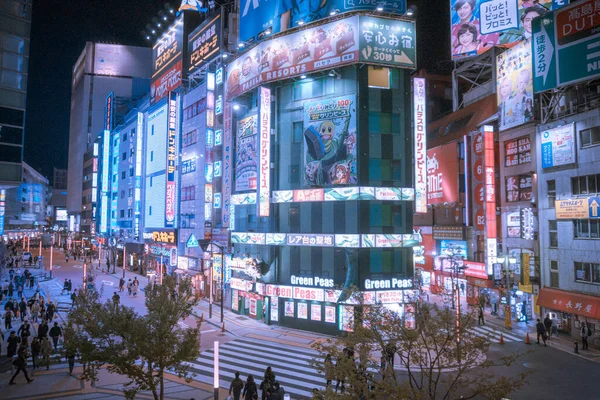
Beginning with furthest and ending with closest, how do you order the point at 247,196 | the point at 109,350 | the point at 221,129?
the point at 221,129 < the point at 247,196 < the point at 109,350

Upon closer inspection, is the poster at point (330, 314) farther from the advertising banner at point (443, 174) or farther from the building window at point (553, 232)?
the advertising banner at point (443, 174)

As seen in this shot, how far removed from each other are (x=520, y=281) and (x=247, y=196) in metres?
24.3

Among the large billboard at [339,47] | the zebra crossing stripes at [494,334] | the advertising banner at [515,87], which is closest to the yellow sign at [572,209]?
the advertising banner at [515,87]

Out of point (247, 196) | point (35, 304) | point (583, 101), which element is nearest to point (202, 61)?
point (247, 196)

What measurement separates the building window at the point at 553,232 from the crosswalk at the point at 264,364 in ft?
67.3

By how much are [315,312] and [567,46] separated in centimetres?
2680

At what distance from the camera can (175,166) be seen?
54812 millimetres

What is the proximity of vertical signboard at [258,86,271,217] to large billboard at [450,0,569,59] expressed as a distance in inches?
968

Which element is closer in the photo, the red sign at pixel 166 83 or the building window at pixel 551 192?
the building window at pixel 551 192

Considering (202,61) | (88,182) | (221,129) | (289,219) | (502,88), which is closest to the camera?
(289,219)

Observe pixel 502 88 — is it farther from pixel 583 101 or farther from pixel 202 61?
pixel 202 61

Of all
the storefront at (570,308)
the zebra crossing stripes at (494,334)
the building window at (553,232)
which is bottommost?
the zebra crossing stripes at (494,334)

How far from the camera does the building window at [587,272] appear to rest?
29.8m

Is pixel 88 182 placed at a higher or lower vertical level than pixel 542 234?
higher
